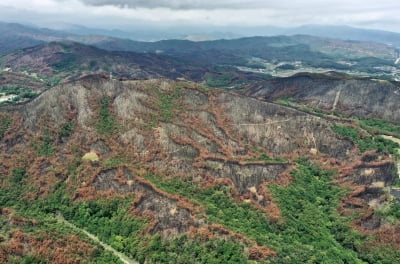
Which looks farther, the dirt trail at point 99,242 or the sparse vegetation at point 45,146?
Result: the sparse vegetation at point 45,146

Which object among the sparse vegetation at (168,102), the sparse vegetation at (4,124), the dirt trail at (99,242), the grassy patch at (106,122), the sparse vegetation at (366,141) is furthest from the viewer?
the sparse vegetation at (168,102)

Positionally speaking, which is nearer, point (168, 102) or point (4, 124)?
point (4, 124)

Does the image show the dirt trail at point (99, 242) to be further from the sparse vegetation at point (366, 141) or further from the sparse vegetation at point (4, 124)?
the sparse vegetation at point (366, 141)

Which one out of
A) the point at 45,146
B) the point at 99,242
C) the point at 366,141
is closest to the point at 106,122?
the point at 45,146

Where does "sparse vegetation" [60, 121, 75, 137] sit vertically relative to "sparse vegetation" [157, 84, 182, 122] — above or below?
below

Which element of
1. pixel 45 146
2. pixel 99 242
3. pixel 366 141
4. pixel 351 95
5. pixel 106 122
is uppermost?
pixel 351 95

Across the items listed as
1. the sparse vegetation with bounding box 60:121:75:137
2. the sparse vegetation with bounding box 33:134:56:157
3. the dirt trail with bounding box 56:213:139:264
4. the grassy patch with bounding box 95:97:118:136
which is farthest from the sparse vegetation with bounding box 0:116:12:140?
the dirt trail with bounding box 56:213:139:264

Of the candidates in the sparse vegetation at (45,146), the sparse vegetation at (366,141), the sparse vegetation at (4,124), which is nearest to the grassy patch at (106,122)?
the sparse vegetation at (45,146)

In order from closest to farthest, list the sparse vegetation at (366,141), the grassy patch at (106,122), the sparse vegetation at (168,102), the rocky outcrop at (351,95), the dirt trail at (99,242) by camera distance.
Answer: the dirt trail at (99,242), the grassy patch at (106,122), the sparse vegetation at (366,141), the sparse vegetation at (168,102), the rocky outcrop at (351,95)

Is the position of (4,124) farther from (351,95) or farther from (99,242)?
(351,95)

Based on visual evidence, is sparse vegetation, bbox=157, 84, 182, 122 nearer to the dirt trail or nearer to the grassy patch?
the grassy patch

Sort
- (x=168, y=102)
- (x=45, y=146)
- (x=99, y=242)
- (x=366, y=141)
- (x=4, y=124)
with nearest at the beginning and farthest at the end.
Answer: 1. (x=99, y=242)
2. (x=45, y=146)
3. (x=366, y=141)
4. (x=4, y=124)
5. (x=168, y=102)

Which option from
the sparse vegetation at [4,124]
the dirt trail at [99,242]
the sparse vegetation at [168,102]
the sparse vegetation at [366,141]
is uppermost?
the sparse vegetation at [168,102]
